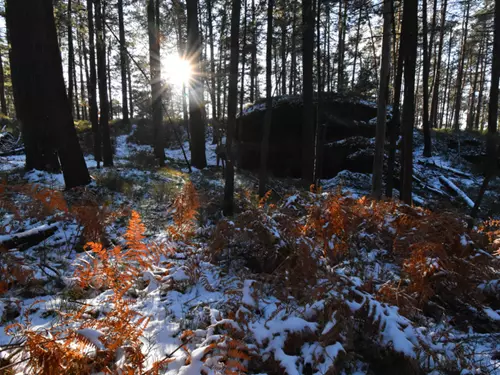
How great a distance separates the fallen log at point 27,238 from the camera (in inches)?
143

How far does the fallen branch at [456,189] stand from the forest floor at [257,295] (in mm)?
8525

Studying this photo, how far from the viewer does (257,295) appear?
2617 millimetres

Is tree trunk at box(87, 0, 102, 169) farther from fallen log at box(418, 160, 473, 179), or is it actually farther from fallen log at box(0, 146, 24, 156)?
fallen log at box(418, 160, 473, 179)

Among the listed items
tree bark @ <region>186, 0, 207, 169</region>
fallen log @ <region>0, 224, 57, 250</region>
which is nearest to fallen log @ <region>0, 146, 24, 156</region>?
tree bark @ <region>186, 0, 207, 169</region>

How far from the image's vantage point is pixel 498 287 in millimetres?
2863

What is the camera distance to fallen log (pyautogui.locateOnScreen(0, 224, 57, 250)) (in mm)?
3638

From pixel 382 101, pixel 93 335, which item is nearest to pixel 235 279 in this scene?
pixel 93 335

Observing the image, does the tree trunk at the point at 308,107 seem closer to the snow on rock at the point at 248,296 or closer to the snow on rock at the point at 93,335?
the snow on rock at the point at 248,296

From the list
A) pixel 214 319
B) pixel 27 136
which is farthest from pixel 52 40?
pixel 214 319

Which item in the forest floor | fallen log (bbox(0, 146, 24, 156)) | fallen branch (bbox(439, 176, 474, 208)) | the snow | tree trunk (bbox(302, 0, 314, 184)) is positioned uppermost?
tree trunk (bbox(302, 0, 314, 184))

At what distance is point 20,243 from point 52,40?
5.34 meters

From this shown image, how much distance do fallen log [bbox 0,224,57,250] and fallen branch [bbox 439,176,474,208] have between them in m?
12.6

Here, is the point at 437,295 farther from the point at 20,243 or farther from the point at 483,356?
the point at 20,243

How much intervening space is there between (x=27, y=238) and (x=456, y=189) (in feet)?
48.5
